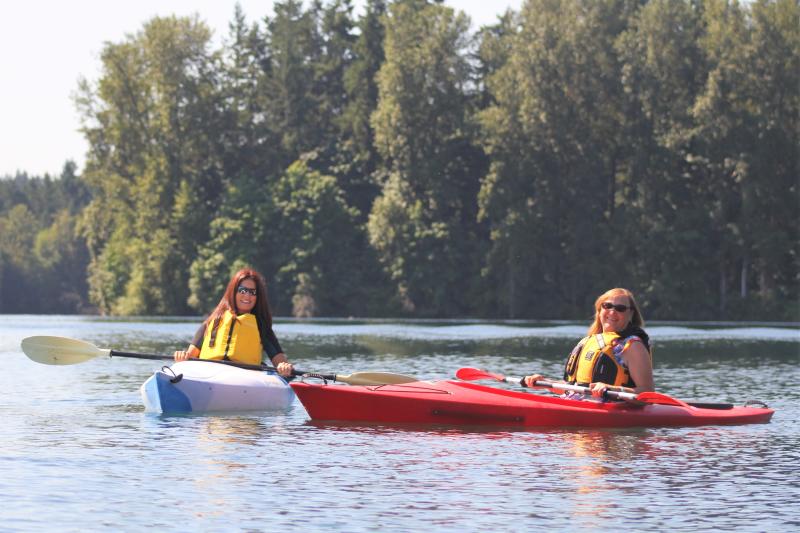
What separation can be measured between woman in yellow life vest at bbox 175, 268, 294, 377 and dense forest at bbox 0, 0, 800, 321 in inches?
1747

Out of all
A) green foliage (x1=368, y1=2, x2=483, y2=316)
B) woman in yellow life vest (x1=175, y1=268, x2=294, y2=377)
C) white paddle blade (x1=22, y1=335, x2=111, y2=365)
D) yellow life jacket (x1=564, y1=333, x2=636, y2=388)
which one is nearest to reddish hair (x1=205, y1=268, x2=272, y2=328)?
woman in yellow life vest (x1=175, y1=268, x2=294, y2=377)

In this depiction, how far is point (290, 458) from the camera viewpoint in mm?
12914

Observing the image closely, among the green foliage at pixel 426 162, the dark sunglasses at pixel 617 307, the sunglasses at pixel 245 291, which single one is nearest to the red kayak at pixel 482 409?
the sunglasses at pixel 245 291

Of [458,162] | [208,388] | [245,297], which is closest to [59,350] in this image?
[208,388]

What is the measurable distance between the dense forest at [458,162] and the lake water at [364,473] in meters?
39.7

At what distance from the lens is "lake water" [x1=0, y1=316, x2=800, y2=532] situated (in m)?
9.86

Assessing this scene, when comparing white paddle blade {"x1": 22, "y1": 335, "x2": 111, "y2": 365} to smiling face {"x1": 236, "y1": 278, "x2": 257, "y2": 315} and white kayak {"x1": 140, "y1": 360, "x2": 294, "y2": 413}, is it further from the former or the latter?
smiling face {"x1": 236, "y1": 278, "x2": 257, "y2": 315}

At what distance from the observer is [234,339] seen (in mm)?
16078

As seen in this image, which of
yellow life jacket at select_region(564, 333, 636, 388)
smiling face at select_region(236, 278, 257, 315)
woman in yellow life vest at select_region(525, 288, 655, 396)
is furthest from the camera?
smiling face at select_region(236, 278, 257, 315)

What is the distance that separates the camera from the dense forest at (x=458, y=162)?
194 feet

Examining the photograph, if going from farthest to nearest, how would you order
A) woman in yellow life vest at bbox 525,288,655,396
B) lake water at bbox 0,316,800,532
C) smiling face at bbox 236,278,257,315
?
smiling face at bbox 236,278,257,315 → woman in yellow life vest at bbox 525,288,655,396 → lake water at bbox 0,316,800,532

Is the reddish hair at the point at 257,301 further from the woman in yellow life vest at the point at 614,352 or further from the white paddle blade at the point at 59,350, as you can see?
the woman in yellow life vest at the point at 614,352

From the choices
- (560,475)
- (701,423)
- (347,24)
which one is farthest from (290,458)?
(347,24)

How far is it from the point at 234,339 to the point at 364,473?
14.7 feet
